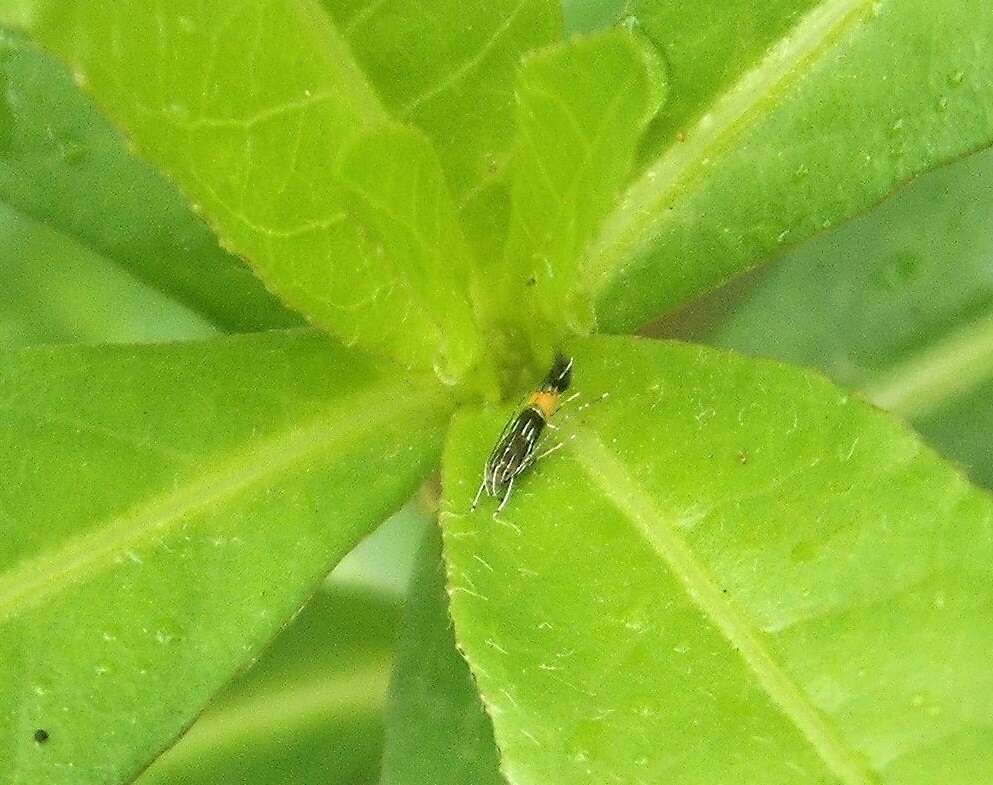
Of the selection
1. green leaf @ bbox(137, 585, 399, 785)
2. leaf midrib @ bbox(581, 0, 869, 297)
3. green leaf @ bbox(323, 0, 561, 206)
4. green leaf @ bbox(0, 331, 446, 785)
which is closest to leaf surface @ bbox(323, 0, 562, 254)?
green leaf @ bbox(323, 0, 561, 206)

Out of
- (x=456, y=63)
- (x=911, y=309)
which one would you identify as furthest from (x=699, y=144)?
(x=911, y=309)

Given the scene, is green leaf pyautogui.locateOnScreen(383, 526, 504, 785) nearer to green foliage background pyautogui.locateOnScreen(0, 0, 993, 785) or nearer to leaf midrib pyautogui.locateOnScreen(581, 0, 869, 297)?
green foliage background pyautogui.locateOnScreen(0, 0, 993, 785)

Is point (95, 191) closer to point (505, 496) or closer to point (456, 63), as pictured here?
point (456, 63)

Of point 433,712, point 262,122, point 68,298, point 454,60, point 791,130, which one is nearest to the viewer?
point 262,122

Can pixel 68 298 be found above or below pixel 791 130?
above

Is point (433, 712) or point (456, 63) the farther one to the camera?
point (433, 712)

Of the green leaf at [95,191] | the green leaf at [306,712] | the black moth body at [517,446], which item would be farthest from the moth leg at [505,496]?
the green leaf at [306,712]

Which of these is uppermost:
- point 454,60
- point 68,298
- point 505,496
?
point 68,298
